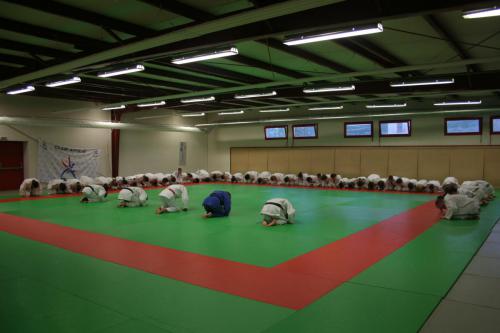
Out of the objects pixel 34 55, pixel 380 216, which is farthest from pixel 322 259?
pixel 34 55

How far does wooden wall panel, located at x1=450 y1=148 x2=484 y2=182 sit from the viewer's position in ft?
55.7

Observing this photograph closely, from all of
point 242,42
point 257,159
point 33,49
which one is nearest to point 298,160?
point 257,159

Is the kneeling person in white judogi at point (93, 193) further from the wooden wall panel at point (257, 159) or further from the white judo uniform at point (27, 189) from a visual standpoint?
the wooden wall panel at point (257, 159)

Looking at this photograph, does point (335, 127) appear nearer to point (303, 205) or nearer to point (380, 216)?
point (303, 205)

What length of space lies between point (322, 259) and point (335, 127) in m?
15.7

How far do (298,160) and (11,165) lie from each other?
47.5ft

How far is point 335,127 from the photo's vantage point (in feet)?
68.5

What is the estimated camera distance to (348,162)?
20188 millimetres

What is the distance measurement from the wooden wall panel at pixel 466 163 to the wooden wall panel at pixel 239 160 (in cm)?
1182

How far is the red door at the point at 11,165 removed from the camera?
Answer: 1589cm

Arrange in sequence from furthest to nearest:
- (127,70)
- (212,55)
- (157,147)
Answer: (157,147) → (127,70) → (212,55)

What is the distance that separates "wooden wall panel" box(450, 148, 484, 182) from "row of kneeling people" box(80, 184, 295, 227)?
1124 cm

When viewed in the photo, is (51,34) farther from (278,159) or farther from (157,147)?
(278,159)

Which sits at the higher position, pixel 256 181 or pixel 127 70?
pixel 127 70
